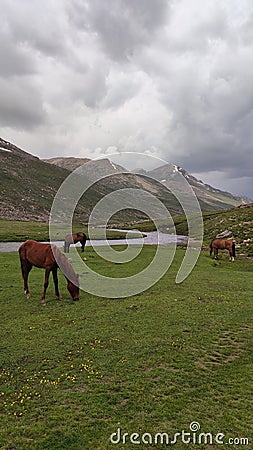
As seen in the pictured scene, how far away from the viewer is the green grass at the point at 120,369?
8117 millimetres

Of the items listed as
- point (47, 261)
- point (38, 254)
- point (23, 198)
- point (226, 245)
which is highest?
point (23, 198)

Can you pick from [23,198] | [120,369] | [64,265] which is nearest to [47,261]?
[64,265]

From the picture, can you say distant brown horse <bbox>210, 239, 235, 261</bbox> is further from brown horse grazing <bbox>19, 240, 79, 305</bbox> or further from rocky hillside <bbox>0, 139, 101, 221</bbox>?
rocky hillside <bbox>0, 139, 101, 221</bbox>

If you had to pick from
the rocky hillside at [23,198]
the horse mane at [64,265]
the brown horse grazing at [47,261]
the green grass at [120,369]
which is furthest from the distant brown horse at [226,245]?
the rocky hillside at [23,198]

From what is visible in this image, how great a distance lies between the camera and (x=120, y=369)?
1109 centimetres

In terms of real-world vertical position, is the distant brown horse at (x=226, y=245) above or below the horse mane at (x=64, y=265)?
above

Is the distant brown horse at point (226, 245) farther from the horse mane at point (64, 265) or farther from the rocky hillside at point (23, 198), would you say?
the rocky hillside at point (23, 198)

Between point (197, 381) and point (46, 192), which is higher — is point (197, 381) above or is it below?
below

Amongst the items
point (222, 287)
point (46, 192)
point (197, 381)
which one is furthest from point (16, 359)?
point (46, 192)

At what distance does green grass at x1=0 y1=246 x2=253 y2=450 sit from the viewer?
26.6 ft

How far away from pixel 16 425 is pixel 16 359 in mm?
3971

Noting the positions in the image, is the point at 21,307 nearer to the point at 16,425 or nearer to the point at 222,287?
the point at 16,425

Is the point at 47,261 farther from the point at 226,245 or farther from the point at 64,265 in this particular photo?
the point at 226,245

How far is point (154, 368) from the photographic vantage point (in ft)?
36.7
